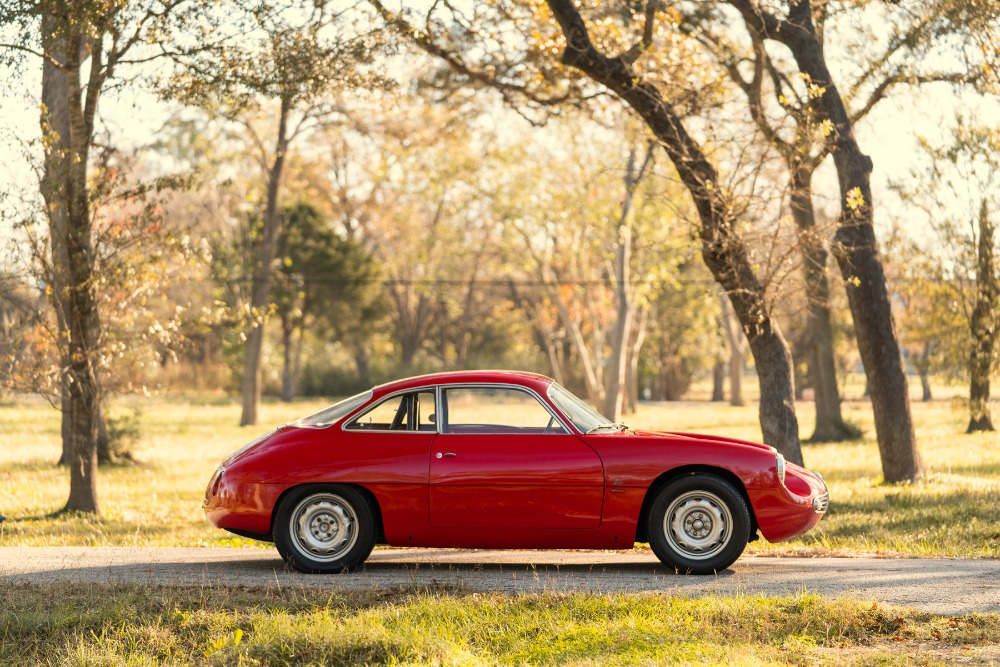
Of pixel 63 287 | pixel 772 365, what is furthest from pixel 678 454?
pixel 63 287

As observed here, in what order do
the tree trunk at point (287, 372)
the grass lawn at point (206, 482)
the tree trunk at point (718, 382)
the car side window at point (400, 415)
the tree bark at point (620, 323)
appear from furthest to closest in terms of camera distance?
the tree trunk at point (718, 382) < the tree trunk at point (287, 372) < the tree bark at point (620, 323) < the grass lawn at point (206, 482) < the car side window at point (400, 415)

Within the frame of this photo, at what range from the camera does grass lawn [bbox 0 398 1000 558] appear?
12945 mm

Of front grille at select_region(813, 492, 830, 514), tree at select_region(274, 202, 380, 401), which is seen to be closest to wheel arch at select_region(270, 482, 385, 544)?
front grille at select_region(813, 492, 830, 514)

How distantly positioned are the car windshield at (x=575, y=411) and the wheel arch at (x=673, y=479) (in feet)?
2.16

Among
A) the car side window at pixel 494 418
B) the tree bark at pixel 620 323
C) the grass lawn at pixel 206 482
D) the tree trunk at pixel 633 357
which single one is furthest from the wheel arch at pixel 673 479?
the tree trunk at pixel 633 357

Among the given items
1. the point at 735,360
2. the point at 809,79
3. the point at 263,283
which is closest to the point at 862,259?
the point at 809,79

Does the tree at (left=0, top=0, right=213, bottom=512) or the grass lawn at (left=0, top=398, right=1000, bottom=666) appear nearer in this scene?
the grass lawn at (left=0, top=398, right=1000, bottom=666)

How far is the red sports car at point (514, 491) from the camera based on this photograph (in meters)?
9.17

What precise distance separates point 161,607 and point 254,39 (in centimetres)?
1024

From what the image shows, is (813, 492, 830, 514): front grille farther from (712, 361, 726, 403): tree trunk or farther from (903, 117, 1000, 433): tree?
(712, 361, 726, 403): tree trunk

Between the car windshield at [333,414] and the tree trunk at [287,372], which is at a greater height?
the tree trunk at [287,372]

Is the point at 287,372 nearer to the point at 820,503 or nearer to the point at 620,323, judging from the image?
the point at 620,323

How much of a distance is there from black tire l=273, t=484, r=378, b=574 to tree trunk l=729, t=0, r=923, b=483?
9.69 meters

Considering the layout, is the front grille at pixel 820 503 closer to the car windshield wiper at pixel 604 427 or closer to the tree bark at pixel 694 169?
the car windshield wiper at pixel 604 427
